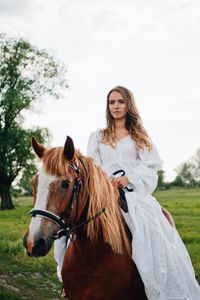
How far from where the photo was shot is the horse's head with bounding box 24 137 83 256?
→ 4.25m

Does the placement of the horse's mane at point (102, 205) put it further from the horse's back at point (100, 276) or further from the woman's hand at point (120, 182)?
the woman's hand at point (120, 182)

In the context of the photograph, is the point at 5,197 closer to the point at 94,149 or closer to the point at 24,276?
the point at 24,276

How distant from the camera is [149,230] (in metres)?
5.35

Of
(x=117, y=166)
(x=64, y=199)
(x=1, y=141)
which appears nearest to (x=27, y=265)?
(x=117, y=166)

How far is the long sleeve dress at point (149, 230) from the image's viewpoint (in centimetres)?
515

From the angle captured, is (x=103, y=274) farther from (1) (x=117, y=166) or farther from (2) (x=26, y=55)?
(2) (x=26, y=55)

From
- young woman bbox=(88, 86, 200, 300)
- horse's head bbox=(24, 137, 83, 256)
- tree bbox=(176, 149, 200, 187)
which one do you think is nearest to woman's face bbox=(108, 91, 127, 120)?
young woman bbox=(88, 86, 200, 300)

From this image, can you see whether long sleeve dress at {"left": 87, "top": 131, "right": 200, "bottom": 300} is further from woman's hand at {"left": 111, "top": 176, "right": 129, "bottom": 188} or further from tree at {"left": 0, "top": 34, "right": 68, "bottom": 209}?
tree at {"left": 0, "top": 34, "right": 68, "bottom": 209}

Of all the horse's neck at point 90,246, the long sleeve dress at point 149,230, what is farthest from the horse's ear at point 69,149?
the long sleeve dress at point 149,230

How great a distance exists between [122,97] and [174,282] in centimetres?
221

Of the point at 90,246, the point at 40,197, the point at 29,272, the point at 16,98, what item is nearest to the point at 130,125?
the point at 90,246

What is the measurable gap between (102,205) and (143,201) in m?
0.72

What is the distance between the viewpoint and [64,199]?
4473 mm

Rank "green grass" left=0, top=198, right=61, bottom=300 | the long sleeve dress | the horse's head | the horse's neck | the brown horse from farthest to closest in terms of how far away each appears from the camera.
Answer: "green grass" left=0, top=198, right=61, bottom=300
the long sleeve dress
the horse's neck
the brown horse
the horse's head
